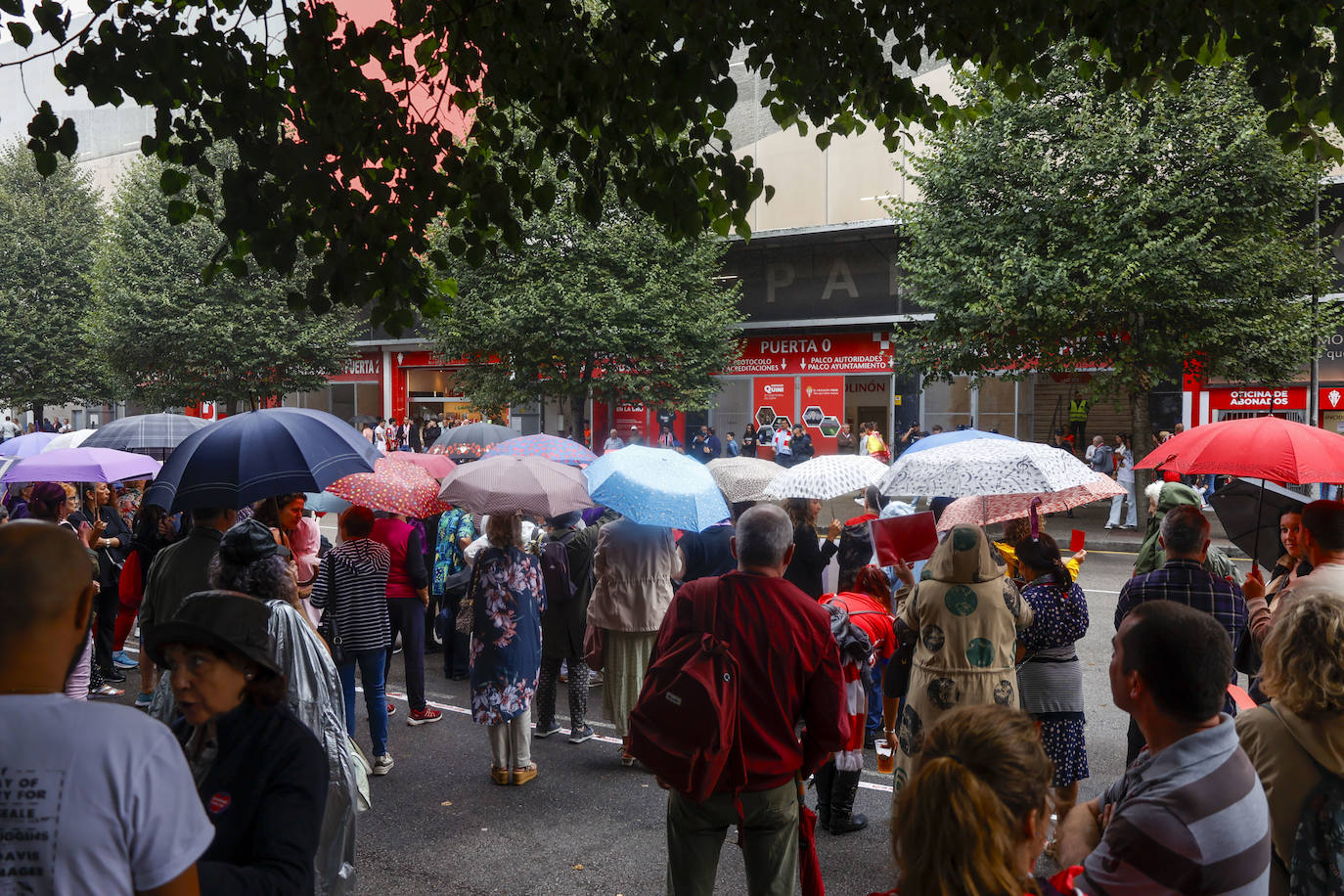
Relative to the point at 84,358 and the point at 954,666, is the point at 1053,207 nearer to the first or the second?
the point at 954,666

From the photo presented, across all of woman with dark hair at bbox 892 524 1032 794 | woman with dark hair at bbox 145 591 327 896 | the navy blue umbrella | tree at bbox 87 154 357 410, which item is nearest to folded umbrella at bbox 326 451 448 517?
the navy blue umbrella

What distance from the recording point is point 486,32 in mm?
4676

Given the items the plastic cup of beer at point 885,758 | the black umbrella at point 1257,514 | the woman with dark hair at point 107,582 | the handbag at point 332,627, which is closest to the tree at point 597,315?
the woman with dark hair at point 107,582

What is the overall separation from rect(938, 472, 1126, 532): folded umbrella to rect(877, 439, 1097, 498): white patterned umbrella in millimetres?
264

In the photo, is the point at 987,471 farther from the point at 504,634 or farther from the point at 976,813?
the point at 976,813

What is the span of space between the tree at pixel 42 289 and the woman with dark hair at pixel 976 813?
1298 inches

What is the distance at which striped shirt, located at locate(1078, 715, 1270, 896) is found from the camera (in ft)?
6.65

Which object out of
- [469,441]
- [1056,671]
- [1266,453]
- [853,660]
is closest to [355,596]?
[853,660]

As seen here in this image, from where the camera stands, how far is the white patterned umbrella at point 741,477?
7.58 metres

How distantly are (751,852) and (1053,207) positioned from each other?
15731 millimetres

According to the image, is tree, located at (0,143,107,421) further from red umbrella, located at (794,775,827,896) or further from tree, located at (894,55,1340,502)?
red umbrella, located at (794,775,827,896)

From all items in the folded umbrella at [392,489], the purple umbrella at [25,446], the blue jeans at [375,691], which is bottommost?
the blue jeans at [375,691]

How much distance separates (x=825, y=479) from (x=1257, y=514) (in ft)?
8.65

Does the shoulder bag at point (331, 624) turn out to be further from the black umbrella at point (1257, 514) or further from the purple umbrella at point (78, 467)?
the black umbrella at point (1257, 514)
